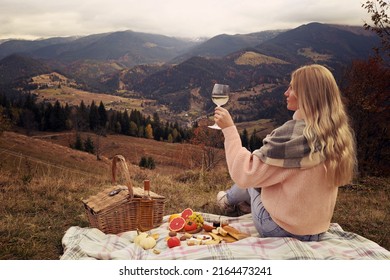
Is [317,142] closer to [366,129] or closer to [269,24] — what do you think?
[269,24]

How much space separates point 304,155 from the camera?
2621 millimetres

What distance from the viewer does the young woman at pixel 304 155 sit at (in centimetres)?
262

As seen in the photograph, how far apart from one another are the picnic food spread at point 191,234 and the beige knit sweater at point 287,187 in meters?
0.48

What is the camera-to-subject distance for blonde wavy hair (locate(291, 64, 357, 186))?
2.62 meters

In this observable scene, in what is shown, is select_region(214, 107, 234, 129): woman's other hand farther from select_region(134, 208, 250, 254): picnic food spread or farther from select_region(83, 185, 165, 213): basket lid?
select_region(83, 185, 165, 213): basket lid

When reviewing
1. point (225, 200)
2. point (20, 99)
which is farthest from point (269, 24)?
point (20, 99)

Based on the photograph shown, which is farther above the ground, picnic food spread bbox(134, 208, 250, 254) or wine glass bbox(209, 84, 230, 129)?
wine glass bbox(209, 84, 230, 129)

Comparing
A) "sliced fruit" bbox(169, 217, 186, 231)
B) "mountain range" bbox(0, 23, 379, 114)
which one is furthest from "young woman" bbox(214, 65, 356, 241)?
"mountain range" bbox(0, 23, 379, 114)

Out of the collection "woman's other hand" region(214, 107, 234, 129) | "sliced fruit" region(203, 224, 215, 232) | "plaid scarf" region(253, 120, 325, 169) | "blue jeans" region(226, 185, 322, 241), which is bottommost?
"sliced fruit" region(203, 224, 215, 232)

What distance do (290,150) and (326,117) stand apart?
32cm

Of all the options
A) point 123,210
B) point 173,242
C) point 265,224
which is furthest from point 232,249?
point 123,210

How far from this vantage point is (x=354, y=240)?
335 cm

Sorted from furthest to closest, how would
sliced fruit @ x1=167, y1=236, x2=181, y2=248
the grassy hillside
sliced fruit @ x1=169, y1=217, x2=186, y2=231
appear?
sliced fruit @ x1=169, y1=217, x2=186, y2=231, the grassy hillside, sliced fruit @ x1=167, y1=236, x2=181, y2=248

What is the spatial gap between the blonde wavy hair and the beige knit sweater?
11 centimetres
